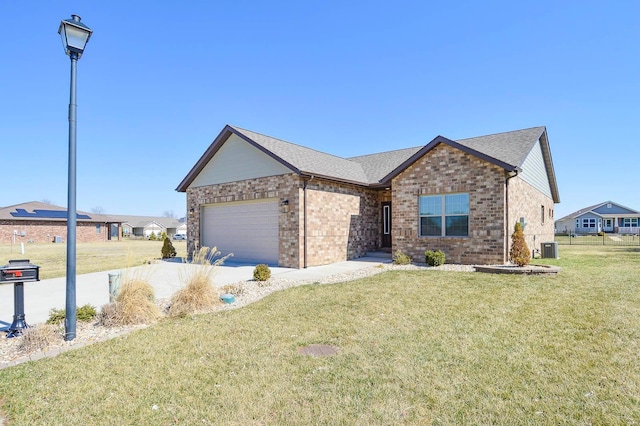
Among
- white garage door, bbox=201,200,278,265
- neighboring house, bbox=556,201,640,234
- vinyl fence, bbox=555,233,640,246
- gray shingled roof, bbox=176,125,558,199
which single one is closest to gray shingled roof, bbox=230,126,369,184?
gray shingled roof, bbox=176,125,558,199

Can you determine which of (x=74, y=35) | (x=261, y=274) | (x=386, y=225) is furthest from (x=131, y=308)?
(x=386, y=225)

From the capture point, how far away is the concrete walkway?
676 cm

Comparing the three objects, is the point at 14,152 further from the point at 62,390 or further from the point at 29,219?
the point at 62,390

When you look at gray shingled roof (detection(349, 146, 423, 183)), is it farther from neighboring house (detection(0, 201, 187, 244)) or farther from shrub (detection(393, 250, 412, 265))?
neighboring house (detection(0, 201, 187, 244))

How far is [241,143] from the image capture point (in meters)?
15.2

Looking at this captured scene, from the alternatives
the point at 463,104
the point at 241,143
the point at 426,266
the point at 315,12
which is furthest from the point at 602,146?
the point at 241,143

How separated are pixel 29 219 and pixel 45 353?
4505 centimetres

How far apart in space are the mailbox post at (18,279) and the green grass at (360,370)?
154 centimetres

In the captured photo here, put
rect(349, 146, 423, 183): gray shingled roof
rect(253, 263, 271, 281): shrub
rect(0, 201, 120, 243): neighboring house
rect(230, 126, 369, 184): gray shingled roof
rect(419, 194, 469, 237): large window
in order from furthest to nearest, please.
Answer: rect(0, 201, 120, 243): neighboring house, rect(349, 146, 423, 183): gray shingled roof, rect(230, 126, 369, 184): gray shingled roof, rect(419, 194, 469, 237): large window, rect(253, 263, 271, 281): shrub

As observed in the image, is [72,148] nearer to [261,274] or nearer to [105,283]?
[261,274]

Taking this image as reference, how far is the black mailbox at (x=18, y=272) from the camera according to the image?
198 inches

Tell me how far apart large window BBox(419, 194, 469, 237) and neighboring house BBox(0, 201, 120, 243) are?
142 ft

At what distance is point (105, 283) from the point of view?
10.0 m

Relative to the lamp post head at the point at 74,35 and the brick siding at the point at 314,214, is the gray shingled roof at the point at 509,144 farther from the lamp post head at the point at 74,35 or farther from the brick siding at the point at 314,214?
the lamp post head at the point at 74,35
